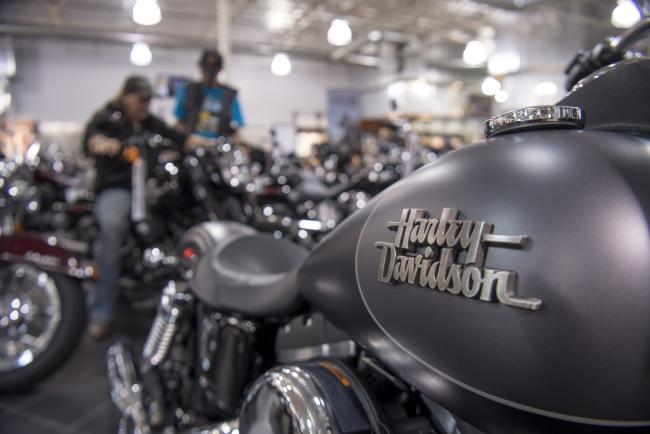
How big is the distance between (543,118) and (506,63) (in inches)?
525

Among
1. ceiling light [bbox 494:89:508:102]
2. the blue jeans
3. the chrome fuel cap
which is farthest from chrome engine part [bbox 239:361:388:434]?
ceiling light [bbox 494:89:508:102]

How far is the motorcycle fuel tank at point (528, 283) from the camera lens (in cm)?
48

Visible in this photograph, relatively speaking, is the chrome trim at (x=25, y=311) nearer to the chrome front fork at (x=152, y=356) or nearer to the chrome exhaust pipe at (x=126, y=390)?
the chrome exhaust pipe at (x=126, y=390)

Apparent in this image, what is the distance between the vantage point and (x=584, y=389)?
0.48 m

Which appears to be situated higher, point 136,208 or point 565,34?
point 565,34

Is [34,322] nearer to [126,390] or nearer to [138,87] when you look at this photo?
[126,390]

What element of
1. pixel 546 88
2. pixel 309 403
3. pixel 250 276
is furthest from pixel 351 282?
pixel 546 88

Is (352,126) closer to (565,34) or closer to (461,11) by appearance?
(461,11)

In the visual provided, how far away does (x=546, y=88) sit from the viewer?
12.7 m

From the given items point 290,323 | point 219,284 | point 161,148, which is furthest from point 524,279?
point 161,148

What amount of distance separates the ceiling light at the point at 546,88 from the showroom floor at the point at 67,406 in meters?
12.3

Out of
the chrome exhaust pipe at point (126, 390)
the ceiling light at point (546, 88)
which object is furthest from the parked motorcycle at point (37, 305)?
the ceiling light at point (546, 88)

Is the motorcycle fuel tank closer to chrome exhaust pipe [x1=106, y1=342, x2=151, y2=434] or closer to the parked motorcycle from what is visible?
chrome exhaust pipe [x1=106, y1=342, x2=151, y2=434]

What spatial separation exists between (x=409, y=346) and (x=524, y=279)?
0.61 feet
